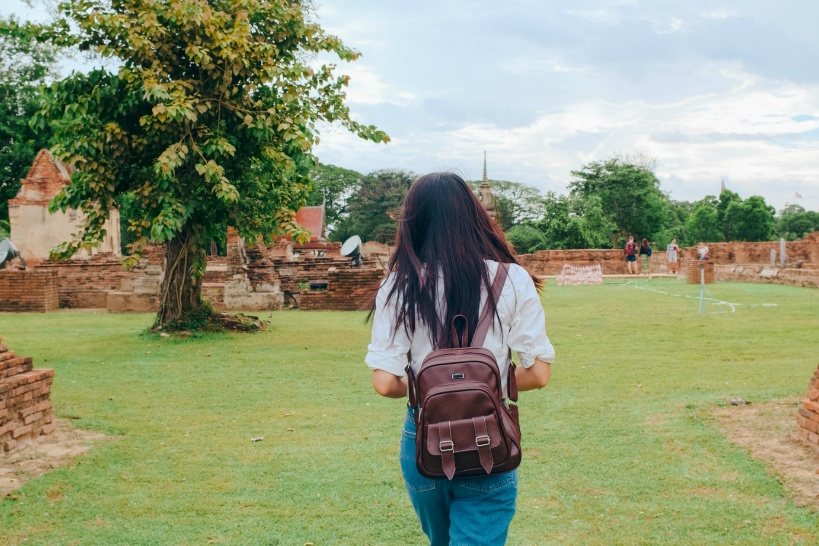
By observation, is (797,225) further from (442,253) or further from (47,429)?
(442,253)

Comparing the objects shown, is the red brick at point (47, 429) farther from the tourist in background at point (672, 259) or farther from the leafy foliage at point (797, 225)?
the leafy foliage at point (797, 225)

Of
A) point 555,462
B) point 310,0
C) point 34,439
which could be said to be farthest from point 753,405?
point 310,0

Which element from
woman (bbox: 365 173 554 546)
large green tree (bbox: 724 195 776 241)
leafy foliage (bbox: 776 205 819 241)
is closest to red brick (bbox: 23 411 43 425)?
woman (bbox: 365 173 554 546)

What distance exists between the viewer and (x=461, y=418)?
72.9 inches

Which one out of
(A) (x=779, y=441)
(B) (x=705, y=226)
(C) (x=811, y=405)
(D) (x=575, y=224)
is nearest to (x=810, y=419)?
(C) (x=811, y=405)

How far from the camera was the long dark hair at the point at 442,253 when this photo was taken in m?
1.99

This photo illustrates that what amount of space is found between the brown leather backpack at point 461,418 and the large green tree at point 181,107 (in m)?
7.49

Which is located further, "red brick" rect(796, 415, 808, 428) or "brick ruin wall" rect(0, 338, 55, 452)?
"brick ruin wall" rect(0, 338, 55, 452)

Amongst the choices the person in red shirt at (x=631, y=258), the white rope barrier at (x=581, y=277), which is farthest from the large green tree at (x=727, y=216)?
the white rope barrier at (x=581, y=277)

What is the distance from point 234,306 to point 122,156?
614cm

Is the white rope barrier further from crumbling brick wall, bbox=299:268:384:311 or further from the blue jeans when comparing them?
the blue jeans

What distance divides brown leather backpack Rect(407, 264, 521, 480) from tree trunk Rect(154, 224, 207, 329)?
920 cm

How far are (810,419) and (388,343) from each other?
3332 mm

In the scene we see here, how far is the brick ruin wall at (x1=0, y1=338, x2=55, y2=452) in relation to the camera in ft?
14.9
